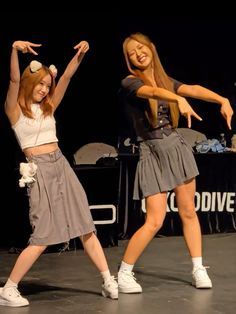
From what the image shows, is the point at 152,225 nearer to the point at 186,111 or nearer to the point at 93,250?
the point at 93,250

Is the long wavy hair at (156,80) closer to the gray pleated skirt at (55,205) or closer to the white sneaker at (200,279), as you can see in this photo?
the gray pleated skirt at (55,205)

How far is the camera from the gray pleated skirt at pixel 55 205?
4445 mm

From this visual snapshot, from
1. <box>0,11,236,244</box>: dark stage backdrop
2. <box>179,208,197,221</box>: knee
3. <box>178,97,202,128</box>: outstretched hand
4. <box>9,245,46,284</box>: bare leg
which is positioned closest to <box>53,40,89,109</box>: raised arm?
<box>178,97,202,128</box>: outstretched hand

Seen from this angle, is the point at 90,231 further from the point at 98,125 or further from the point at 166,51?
the point at 166,51

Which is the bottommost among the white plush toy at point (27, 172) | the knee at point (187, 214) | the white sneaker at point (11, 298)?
the white sneaker at point (11, 298)

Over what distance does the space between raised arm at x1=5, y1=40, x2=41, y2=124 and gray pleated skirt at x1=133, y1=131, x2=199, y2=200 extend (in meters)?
0.80

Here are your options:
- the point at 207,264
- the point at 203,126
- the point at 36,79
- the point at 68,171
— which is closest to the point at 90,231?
the point at 68,171

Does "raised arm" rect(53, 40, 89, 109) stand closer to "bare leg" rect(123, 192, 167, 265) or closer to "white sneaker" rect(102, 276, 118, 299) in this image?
"bare leg" rect(123, 192, 167, 265)

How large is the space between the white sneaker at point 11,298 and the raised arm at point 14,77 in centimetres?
88

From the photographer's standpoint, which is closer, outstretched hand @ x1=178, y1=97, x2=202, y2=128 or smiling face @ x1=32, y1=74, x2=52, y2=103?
outstretched hand @ x1=178, y1=97, x2=202, y2=128

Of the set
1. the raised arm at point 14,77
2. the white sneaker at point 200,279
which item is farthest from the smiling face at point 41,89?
the white sneaker at point 200,279

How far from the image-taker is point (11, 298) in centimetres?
440

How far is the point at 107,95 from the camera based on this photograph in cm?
629

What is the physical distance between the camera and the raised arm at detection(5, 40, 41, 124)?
4.28 metres
